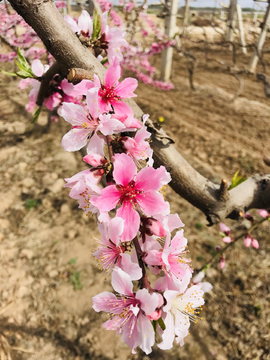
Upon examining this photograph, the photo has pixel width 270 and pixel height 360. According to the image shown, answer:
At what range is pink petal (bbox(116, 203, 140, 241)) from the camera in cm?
65

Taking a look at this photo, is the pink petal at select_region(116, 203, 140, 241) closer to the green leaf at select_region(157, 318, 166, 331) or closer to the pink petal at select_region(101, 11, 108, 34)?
the green leaf at select_region(157, 318, 166, 331)

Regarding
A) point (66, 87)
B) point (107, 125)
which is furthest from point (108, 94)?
point (66, 87)

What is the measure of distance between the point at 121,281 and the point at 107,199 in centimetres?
24

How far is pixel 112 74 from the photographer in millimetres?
793

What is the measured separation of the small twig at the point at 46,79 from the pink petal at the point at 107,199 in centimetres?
66

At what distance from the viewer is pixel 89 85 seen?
755 mm

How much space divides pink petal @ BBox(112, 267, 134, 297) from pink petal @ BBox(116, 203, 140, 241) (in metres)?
0.10

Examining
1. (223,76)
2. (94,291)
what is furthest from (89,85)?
(223,76)

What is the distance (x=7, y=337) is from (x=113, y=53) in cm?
271

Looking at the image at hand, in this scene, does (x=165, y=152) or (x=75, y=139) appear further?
(x=165, y=152)

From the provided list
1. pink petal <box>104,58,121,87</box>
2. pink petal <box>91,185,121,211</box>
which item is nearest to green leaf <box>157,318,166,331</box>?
pink petal <box>91,185,121,211</box>

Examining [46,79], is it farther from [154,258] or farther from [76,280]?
[76,280]

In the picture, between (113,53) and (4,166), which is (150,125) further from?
(4,166)

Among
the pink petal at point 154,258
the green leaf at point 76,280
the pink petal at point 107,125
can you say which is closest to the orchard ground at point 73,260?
the green leaf at point 76,280
